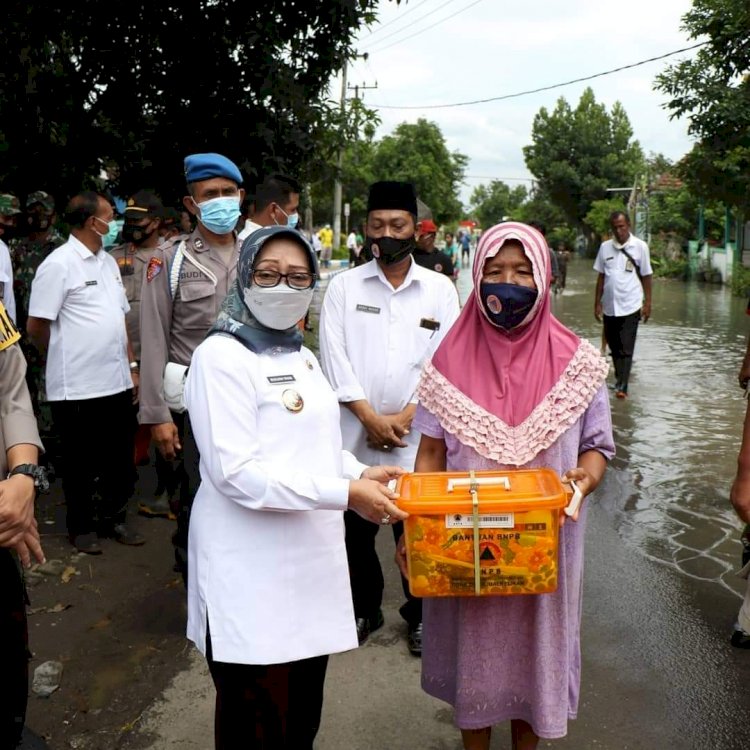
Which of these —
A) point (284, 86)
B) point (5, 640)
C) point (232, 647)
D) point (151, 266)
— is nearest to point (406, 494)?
point (232, 647)

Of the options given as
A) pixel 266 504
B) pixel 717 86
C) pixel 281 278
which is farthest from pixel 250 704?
pixel 717 86

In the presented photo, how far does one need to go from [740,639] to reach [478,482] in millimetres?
2349

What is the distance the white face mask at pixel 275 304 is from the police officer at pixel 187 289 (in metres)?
1.63

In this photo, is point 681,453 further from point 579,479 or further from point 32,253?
point 32,253

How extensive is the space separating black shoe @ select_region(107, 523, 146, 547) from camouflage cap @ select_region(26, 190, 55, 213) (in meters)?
Answer: 2.32

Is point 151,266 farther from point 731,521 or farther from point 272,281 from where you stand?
point 731,521

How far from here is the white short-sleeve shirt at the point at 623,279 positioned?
367 inches

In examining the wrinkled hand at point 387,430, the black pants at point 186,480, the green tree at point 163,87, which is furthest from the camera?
the green tree at point 163,87

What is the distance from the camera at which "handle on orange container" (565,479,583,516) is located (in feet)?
8.16

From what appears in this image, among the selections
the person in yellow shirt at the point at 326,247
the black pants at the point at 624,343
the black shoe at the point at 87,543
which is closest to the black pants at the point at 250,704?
the black shoe at the point at 87,543

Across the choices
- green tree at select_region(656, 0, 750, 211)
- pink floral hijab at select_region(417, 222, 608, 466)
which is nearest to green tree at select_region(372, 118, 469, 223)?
green tree at select_region(656, 0, 750, 211)

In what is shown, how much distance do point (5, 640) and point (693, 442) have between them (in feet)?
21.1

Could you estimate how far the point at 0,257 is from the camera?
5230mm

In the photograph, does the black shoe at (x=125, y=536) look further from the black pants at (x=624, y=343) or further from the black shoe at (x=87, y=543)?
the black pants at (x=624, y=343)
